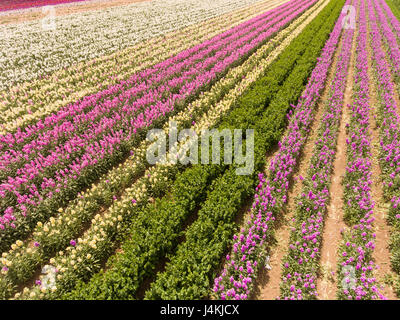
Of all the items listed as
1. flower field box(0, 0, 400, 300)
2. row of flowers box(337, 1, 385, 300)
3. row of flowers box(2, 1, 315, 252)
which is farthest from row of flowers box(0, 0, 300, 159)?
row of flowers box(337, 1, 385, 300)

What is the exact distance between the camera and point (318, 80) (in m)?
12.6

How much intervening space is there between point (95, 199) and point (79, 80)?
1078 centimetres

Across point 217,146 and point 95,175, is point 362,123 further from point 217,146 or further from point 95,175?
point 95,175

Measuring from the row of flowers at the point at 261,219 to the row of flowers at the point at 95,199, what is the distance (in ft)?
10.0

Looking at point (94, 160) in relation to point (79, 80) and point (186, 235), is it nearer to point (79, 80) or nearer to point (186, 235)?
point (186, 235)

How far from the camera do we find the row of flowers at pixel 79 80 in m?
10.7

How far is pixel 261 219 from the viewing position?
5809 millimetres

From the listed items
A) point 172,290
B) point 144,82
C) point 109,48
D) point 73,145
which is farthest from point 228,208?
point 109,48

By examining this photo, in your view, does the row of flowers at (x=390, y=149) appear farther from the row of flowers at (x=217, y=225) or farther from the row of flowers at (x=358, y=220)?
the row of flowers at (x=217, y=225)

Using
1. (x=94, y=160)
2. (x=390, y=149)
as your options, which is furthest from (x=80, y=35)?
(x=390, y=149)

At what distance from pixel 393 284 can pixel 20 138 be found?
12.7 m

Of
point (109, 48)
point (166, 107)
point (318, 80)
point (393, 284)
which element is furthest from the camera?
point (109, 48)

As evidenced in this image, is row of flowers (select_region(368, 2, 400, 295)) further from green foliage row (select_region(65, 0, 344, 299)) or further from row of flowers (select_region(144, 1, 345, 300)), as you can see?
green foliage row (select_region(65, 0, 344, 299))

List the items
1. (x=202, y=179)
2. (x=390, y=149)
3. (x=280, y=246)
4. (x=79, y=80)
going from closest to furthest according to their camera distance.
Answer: (x=280, y=246) < (x=202, y=179) < (x=390, y=149) < (x=79, y=80)
